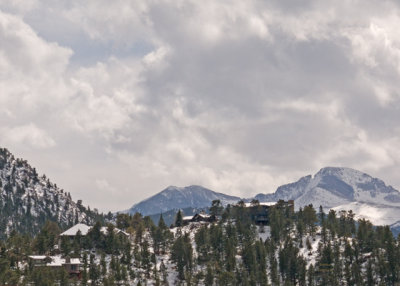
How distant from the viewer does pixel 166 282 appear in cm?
19200

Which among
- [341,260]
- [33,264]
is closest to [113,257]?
[33,264]

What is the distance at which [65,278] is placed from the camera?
176 metres

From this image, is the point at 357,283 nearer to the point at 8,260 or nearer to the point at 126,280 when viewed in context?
the point at 126,280

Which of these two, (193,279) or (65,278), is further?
(193,279)

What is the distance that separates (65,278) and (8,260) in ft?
74.1

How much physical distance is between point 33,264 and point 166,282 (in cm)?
4342

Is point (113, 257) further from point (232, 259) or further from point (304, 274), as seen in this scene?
point (304, 274)

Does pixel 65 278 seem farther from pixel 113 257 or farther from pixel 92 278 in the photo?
pixel 113 257

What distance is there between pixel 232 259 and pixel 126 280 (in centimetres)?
3665

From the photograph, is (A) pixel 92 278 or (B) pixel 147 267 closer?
(A) pixel 92 278

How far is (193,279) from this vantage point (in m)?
189

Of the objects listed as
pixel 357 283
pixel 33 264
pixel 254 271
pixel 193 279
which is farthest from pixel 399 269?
pixel 33 264

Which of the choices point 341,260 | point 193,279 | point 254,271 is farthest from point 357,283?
point 193,279

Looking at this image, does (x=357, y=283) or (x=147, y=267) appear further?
(x=147, y=267)
